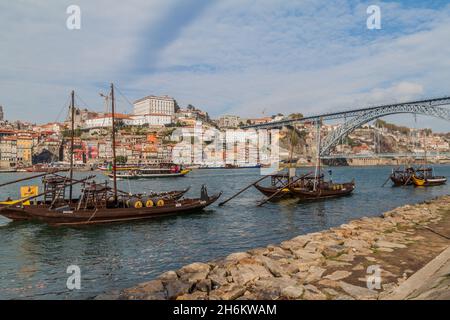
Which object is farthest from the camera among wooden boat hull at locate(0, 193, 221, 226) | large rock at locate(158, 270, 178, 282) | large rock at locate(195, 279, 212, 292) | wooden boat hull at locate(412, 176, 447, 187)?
wooden boat hull at locate(412, 176, 447, 187)

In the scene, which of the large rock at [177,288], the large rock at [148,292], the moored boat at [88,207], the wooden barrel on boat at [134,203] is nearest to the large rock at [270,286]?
the large rock at [177,288]

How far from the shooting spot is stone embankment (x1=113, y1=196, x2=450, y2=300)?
9305 millimetres

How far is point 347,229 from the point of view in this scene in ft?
58.7

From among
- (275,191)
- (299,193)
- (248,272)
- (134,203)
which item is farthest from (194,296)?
(299,193)

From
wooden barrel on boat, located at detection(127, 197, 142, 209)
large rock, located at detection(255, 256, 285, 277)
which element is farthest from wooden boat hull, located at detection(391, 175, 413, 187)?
large rock, located at detection(255, 256, 285, 277)

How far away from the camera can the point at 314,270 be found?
36.2 feet

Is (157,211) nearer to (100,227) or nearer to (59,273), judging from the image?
(100,227)

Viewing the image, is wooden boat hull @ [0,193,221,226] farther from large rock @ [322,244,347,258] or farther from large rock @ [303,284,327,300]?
large rock @ [303,284,327,300]

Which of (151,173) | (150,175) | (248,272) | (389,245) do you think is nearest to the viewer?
(248,272)

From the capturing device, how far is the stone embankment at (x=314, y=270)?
930 centimetres

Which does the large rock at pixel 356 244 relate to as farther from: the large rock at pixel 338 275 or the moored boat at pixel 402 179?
the moored boat at pixel 402 179

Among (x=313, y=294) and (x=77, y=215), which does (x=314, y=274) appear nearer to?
(x=313, y=294)

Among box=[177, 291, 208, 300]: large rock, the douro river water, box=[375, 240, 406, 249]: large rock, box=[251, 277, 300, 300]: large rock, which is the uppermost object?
box=[375, 240, 406, 249]: large rock

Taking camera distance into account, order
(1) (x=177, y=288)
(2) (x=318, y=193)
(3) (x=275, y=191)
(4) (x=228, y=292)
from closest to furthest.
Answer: (4) (x=228, y=292), (1) (x=177, y=288), (3) (x=275, y=191), (2) (x=318, y=193)
